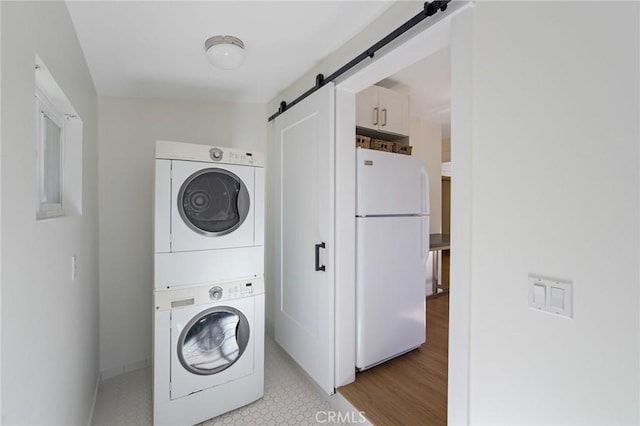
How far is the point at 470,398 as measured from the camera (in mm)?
1111

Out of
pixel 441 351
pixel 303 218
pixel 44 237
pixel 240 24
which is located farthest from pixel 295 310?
pixel 240 24

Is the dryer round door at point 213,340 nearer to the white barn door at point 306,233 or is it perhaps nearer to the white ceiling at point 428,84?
the white barn door at point 306,233

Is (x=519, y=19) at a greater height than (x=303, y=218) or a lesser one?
greater

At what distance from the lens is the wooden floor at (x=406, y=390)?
1.70 metres

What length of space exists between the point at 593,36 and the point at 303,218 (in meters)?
1.79

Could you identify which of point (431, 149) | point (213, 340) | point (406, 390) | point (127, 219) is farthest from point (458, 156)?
point (431, 149)

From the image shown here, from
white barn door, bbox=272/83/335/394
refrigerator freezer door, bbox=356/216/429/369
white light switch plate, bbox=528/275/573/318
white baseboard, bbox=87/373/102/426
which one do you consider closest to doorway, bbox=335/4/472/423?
white light switch plate, bbox=528/275/573/318

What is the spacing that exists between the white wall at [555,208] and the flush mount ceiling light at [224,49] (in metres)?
1.30

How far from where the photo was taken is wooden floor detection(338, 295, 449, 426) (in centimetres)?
170

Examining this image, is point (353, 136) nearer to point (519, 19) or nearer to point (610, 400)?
point (519, 19)

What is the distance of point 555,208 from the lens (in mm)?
887

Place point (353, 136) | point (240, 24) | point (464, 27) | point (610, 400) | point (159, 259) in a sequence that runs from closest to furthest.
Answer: point (610, 400), point (464, 27), point (240, 24), point (159, 259), point (353, 136)

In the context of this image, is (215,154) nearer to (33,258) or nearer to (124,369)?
(33,258)

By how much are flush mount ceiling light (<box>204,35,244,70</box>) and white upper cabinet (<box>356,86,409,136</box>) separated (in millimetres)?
1016
